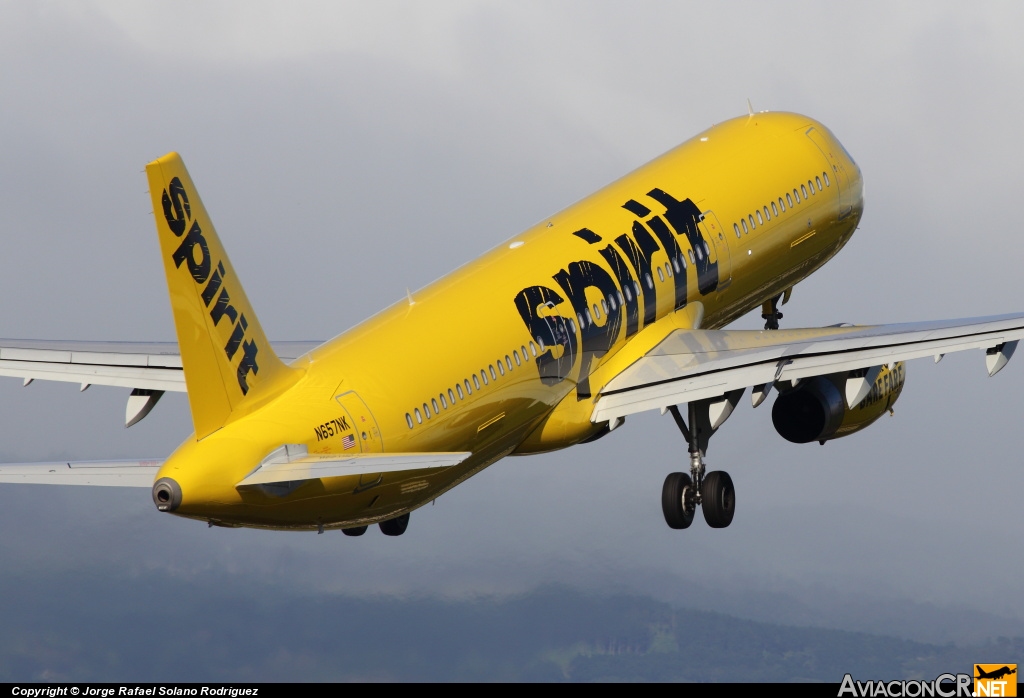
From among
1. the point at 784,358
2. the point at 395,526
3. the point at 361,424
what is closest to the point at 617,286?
the point at 784,358

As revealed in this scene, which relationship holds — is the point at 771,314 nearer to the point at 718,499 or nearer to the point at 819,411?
the point at 819,411

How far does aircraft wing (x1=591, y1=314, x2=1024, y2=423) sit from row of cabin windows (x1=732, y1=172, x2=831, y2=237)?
402cm

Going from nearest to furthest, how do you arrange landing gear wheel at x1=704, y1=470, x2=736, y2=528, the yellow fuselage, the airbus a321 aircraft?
1. the airbus a321 aircraft
2. the yellow fuselage
3. landing gear wheel at x1=704, y1=470, x2=736, y2=528

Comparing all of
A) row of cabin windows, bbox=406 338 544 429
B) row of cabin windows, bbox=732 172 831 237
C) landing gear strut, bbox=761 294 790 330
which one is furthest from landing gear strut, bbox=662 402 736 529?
landing gear strut, bbox=761 294 790 330

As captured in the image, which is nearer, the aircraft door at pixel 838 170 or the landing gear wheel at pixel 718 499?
the landing gear wheel at pixel 718 499

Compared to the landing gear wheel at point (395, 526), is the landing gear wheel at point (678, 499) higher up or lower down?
lower down

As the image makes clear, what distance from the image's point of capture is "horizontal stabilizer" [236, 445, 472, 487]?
27.9 meters

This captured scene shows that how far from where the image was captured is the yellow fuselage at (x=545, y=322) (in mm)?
30656

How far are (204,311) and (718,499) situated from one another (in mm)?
13382

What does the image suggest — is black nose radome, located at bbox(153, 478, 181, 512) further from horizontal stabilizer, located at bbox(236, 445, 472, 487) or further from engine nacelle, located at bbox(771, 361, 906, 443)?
engine nacelle, located at bbox(771, 361, 906, 443)

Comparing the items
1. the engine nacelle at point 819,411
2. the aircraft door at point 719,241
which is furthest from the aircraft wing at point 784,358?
the aircraft door at point 719,241

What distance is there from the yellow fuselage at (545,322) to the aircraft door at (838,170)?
0.05m

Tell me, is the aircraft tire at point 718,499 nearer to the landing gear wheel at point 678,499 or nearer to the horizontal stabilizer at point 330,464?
the landing gear wheel at point 678,499

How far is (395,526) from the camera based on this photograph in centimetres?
4066
